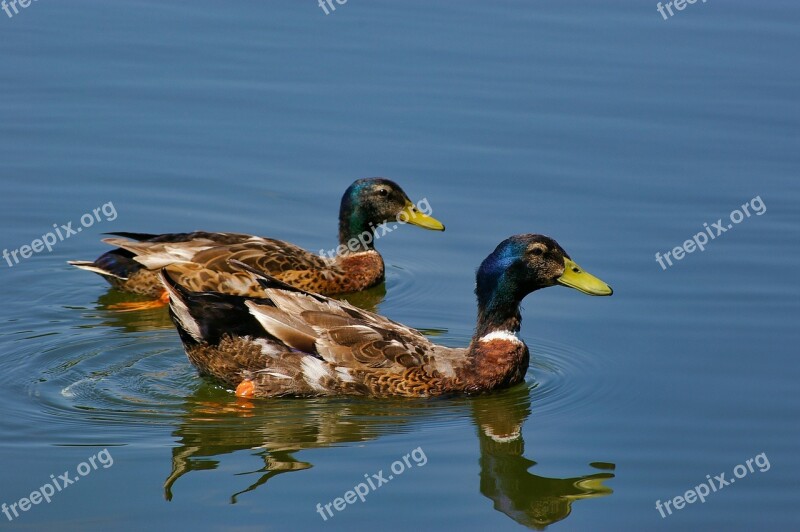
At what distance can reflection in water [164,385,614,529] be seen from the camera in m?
9.08

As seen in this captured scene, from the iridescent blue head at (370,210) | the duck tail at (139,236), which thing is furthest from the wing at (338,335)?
the iridescent blue head at (370,210)

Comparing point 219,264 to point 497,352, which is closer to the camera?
point 497,352

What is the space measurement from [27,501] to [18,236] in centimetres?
551

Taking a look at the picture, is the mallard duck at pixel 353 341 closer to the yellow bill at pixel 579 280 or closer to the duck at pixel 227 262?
the yellow bill at pixel 579 280

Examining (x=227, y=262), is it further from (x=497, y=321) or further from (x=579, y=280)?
→ (x=579, y=280)

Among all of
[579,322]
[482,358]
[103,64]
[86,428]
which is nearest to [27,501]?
[86,428]

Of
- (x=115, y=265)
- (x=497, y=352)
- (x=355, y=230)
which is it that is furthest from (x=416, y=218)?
(x=497, y=352)

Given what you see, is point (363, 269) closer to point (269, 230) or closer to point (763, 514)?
point (269, 230)

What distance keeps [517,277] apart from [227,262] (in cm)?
310

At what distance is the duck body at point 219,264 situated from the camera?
1306 centimetres

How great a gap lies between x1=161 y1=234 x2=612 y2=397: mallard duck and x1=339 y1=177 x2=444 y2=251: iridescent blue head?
2.88 m

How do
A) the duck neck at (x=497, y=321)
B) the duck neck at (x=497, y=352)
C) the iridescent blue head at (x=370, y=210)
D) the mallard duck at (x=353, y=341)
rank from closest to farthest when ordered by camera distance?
the mallard duck at (x=353, y=341)
the duck neck at (x=497, y=352)
the duck neck at (x=497, y=321)
the iridescent blue head at (x=370, y=210)

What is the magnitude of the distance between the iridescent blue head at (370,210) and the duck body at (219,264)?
14 centimetres

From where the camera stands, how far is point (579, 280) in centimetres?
1115
